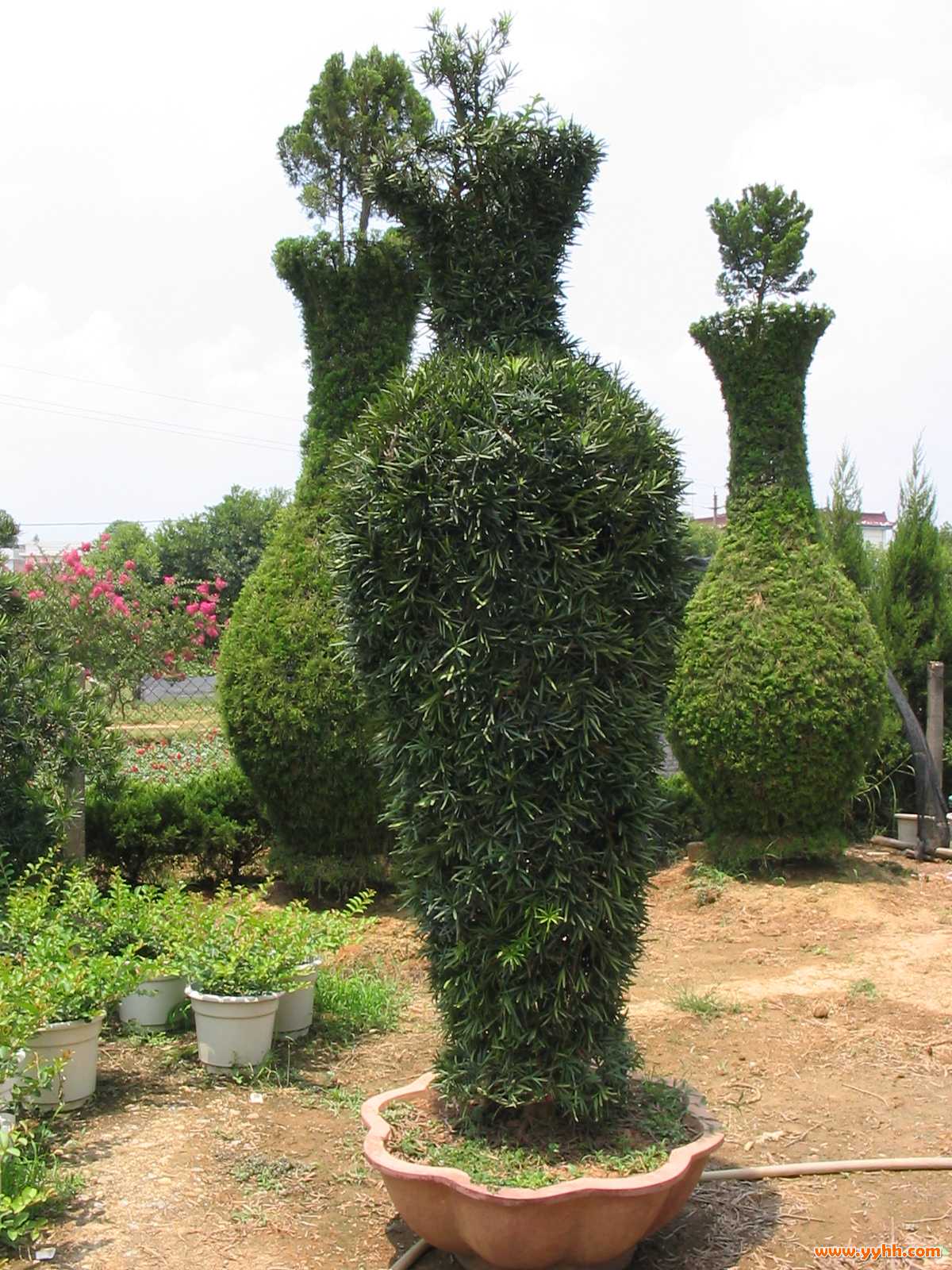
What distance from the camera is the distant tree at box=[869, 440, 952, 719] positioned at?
418 inches

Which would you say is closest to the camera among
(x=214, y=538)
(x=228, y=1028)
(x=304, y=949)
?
(x=228, y=1028)

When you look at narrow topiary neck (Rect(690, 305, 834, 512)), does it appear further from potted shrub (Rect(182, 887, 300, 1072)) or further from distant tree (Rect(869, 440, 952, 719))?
potted shrub (Rect(182, 887, 300, 1072))

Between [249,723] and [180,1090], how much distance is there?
8.76 feet

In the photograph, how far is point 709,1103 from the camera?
4219 millimetres

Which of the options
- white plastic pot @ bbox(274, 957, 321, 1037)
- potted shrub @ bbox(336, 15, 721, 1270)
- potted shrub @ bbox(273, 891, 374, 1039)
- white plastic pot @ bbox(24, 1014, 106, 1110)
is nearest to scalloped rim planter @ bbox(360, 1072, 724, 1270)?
potted shrub @ bbox(336, 15, 721, 1270)

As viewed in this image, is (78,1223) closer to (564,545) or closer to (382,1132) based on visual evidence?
(382,1132)

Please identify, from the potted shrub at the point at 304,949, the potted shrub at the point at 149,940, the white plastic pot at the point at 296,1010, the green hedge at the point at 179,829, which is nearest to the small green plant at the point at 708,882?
the green hedge at the point at 179,829

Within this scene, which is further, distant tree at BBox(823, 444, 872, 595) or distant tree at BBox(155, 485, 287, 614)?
distant tree at BBox(155, 485, 287, 614)

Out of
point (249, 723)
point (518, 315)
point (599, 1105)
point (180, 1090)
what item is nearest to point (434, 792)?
point (599, 1105)

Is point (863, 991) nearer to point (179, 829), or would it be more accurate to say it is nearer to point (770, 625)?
point (770, 625)

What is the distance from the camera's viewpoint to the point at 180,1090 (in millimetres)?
4273

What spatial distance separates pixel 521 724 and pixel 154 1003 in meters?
2.66

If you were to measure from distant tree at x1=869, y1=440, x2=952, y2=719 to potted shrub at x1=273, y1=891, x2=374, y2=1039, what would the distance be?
7.26 m

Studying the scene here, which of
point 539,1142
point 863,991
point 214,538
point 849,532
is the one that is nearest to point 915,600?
point 849,532
